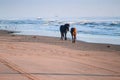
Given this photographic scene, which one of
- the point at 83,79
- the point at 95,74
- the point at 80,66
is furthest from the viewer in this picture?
the point at 80,66

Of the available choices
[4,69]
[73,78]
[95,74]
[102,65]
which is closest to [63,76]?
[73,78]

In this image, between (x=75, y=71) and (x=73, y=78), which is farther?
(x=75, y=71)

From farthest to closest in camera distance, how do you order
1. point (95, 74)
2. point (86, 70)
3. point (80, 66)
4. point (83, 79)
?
point (80, 66)
point (86, 70)
point (95, 74)
point (83, 79)

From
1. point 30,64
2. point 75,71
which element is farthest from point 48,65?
point 75,71

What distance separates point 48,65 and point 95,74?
2.17 meters

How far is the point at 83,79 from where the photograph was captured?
29.7 feet

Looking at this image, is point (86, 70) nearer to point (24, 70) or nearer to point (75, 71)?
point (75, 71)

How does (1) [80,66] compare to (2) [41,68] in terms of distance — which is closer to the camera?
(2) [41,68]

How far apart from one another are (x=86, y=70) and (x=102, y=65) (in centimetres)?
153

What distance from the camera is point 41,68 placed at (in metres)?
10.9

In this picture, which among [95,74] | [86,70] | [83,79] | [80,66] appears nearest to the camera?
[83,79]

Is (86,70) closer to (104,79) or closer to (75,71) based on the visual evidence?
(75,71)

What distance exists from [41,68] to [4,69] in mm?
1206

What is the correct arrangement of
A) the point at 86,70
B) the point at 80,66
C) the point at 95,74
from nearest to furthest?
the point at 95,74 → the point at 86,70 → the point at 80,66
